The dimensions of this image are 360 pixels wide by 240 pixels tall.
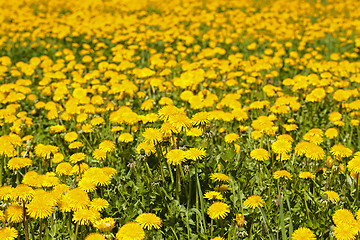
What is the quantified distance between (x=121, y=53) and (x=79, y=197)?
495 centimetres

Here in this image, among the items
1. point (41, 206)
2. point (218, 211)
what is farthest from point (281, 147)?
point (41, 206)

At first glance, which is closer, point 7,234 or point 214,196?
point 7,234

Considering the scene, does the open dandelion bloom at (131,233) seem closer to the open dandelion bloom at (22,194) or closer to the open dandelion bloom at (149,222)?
the open dandelion bloom at (149,222)

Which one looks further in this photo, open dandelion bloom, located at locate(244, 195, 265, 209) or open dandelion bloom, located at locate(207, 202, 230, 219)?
open dandelion bloom, located at locate(244, 195, 265, 209)

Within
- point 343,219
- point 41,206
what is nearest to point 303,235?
point 343,219

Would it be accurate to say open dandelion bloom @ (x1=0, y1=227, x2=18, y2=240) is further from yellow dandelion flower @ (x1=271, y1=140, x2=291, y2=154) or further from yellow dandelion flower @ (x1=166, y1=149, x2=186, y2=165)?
yellow dandelion flower @ (x1=271, y1=140, x2=291, y2=154)

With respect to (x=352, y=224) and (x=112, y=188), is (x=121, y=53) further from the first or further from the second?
(x=352, y=224)

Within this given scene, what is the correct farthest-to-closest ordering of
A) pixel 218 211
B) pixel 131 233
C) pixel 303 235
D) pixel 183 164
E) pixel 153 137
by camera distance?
pixel 183 164
pixel 153 137
pixel 218 211
pixel 303 235
pixel 131 233

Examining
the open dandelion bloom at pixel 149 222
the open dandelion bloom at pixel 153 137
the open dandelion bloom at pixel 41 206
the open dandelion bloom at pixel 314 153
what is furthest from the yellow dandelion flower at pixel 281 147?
the open dandelion bloom at pixel 41 206

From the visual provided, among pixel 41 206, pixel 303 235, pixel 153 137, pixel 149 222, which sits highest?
pixel 153 137

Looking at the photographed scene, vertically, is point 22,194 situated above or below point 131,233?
above

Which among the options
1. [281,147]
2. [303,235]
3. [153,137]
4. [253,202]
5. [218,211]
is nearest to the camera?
[303,235]

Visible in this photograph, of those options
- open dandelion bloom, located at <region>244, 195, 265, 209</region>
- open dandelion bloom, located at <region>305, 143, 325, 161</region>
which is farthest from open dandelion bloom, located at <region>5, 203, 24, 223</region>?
open dandelion bloom, located at <region>305, 143, 325, 161</region>

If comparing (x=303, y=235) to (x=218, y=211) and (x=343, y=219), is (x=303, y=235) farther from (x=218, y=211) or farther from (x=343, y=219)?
(x=218, y=211)
